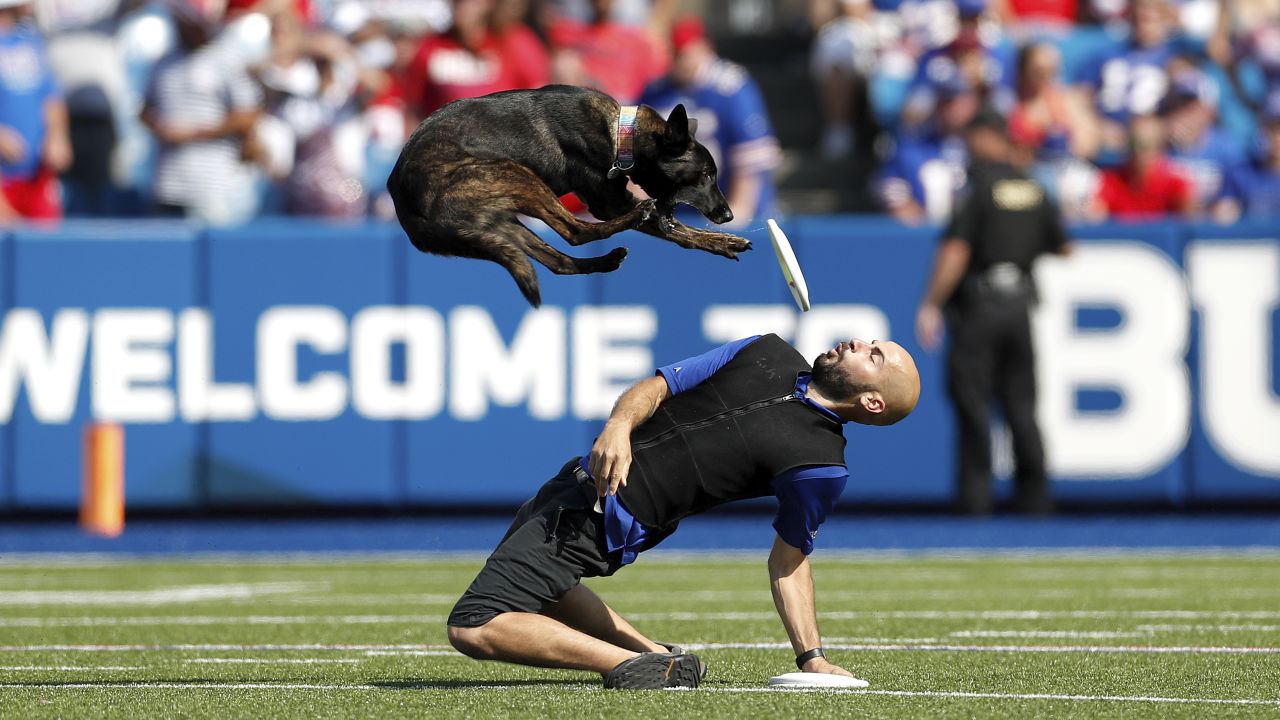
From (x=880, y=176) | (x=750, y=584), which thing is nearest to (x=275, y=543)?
(x=750, y=584)

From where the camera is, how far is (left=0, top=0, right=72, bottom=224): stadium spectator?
548 inches

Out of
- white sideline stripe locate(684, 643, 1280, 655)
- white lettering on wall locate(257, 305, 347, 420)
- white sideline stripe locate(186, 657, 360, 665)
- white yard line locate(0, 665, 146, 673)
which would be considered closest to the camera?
white yard line locate(0, 665, 146, 673)

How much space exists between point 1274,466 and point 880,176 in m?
3.28

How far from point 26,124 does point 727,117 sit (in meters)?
4.53

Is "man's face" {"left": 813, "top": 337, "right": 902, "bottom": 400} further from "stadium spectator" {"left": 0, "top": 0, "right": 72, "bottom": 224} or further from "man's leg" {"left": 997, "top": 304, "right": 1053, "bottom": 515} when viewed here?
"stadium spectator" {"left": 0, "top": 0, "right": 72, "bottom": 224}

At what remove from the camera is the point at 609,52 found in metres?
15.2

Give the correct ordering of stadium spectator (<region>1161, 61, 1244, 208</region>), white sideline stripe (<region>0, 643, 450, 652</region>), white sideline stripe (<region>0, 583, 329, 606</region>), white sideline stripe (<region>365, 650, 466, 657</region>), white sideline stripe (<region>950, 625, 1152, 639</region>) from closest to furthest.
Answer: white sideline stripe (<region>365, 650, 466, 657</region>) < white sideline stripe (<region>0, 643, 450, 652</region>) < white sideline stripe (<region>950, 625, 1152, 639</region>) < white sideline stripe (<region>0, 583, 329, 606</region>) < stadium spectator (<region>1161, 61, 1244, 208</region>)

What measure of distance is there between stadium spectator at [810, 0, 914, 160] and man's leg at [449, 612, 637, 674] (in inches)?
392

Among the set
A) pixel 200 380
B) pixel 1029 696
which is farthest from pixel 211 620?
pixel 200 380

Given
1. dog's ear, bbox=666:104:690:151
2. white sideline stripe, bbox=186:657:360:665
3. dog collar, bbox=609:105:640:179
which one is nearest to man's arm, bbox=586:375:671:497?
dog collar, bbox=609:105:640:179

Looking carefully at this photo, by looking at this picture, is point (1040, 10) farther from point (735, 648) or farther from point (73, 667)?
point (73, 667)

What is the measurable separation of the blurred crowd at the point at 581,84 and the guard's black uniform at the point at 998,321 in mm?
817

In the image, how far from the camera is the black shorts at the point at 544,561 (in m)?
6.12

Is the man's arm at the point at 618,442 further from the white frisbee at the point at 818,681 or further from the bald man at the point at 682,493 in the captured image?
the white frisbee at the point at 818,681
